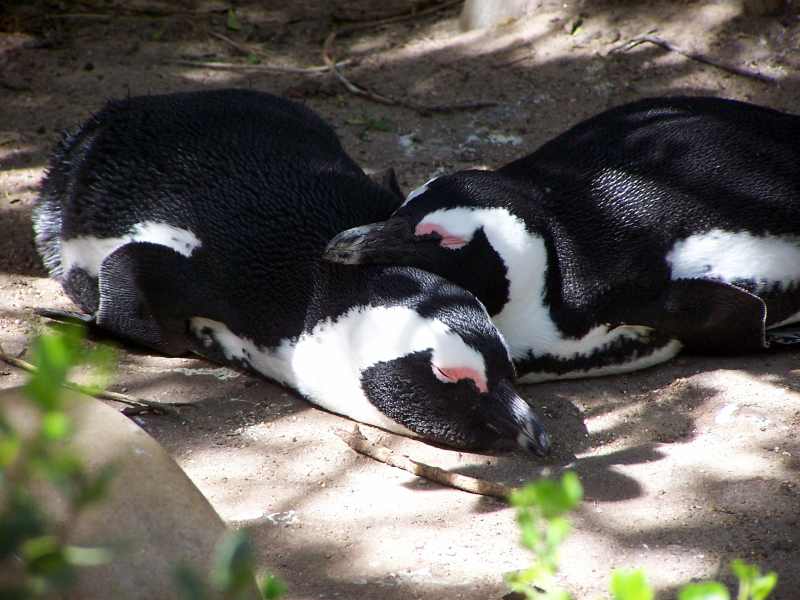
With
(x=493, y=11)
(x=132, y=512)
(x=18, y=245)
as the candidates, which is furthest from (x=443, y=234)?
(x=493, y=11)

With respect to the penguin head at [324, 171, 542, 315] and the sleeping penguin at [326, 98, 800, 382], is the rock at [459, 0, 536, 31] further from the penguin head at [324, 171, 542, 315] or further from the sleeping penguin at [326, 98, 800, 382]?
the penguin head at [324, 171, 542, 315]

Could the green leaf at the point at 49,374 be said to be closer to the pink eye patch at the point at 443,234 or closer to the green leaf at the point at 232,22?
the pink eye patch at the point at 443,234

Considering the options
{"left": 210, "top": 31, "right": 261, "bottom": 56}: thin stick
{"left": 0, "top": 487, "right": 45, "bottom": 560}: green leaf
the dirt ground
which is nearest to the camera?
{"left": 0, "top": 487, "right": 45, "bottom": 560}: green leaf

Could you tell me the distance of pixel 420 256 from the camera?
124 inches

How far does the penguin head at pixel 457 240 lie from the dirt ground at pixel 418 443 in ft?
1.41

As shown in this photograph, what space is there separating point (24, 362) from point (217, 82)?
2588mm

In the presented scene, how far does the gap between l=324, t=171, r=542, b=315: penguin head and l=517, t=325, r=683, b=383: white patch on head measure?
268 mm

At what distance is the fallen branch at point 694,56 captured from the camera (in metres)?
4.89

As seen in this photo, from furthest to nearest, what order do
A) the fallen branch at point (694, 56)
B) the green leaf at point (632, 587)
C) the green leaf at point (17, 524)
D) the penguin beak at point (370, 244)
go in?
the fallen branch at point (694, 56), the penguin beak at point (370, 244), the green leaf at point (632, 587), the green leaf at point (17, 524)

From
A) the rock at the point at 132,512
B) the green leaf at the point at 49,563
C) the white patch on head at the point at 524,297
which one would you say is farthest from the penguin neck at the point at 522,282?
the green leaf at the point at 49,563

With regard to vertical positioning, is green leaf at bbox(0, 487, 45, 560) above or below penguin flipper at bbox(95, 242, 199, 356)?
above

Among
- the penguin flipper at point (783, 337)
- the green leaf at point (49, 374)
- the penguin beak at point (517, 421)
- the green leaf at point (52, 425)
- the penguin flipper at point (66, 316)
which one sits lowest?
the penguin flipper at point (66, 316)

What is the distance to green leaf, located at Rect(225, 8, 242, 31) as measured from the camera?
5992mm

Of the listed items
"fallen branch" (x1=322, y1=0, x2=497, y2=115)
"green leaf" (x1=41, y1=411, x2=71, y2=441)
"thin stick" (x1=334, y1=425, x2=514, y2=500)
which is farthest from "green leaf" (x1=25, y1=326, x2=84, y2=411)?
"fallen branch" (x1=322, y1=0, x2=497, y2=115)
